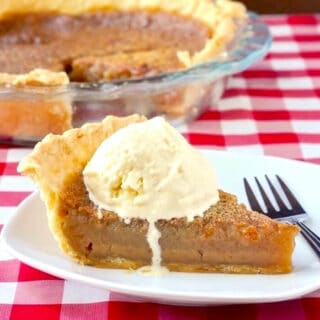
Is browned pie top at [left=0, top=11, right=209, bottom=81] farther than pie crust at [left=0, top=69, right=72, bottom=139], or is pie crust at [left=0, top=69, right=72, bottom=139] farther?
browned pie top at [left=0, top=11, right=209, bottom=81]

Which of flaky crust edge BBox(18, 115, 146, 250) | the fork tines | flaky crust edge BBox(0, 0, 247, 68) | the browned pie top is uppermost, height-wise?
flaky crust edge BBox(18, 115, 146, 250)

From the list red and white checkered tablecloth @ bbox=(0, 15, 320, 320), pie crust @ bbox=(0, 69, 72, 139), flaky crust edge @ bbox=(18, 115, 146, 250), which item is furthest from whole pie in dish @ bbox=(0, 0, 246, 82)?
flaky crust edge @ bbox=(18, 115, 146, 250)

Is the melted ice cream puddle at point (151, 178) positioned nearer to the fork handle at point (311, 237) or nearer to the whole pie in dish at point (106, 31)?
the fork handle at point (311, 237)

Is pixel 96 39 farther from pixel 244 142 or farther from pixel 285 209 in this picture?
pixel 285 209

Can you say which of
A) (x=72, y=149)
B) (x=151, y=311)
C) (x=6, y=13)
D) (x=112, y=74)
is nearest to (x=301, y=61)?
(x=112, y=74)

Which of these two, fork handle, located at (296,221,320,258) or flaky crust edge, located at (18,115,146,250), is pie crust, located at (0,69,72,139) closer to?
flaky crust edge, located at (18,115,146,250)

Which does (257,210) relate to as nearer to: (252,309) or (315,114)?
(252,309)
